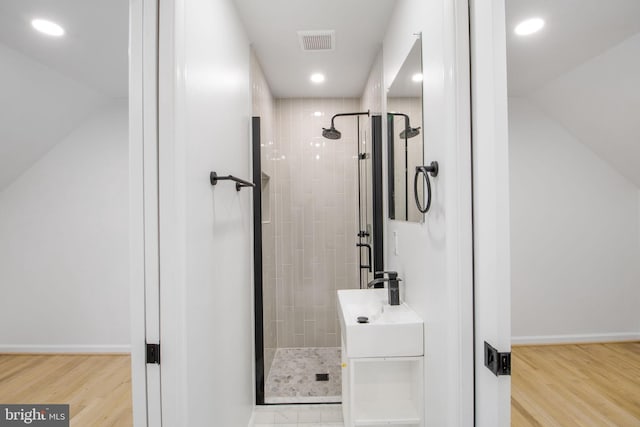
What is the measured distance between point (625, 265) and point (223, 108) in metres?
1.65

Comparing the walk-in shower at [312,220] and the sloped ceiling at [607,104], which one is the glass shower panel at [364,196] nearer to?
the walk-in shower at [312,220]

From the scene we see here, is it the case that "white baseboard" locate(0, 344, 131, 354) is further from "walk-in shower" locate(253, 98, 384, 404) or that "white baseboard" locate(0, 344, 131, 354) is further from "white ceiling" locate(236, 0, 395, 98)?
"walk-in shower" locate(253, 98, 384, 404)

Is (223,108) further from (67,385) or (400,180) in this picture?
(67,385)

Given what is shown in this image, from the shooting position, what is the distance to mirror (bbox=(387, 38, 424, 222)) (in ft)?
5.11

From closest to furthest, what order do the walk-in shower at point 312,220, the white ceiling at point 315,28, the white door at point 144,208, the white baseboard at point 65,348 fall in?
Answer: the white baseboard at point 65,348 < the white door at point 144,208 < the white ceiling at point 315,28 < the walk-in shower at point 312,220

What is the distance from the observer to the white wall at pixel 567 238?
0.71 metres

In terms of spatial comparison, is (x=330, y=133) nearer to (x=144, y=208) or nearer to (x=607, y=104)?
(x=144, y=208)


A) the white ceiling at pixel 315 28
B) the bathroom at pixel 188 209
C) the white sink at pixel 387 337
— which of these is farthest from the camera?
the white ceiling at pixel 315 28

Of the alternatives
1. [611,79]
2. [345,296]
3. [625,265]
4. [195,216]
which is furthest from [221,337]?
[611,79]

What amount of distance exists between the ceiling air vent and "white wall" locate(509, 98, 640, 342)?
176cm

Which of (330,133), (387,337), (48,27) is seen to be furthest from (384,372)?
(330,133)

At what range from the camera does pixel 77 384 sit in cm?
91

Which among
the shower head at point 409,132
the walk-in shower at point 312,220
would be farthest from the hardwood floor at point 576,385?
the walk-in shower at point 312,220

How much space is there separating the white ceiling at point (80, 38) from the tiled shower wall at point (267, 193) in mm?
1423
